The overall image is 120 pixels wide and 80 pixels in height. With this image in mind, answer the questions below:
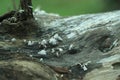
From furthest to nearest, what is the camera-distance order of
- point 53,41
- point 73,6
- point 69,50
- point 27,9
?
point 73,6 → point 27,9 → point 53,41 → point 69,50

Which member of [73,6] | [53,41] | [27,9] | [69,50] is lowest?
[69,50]

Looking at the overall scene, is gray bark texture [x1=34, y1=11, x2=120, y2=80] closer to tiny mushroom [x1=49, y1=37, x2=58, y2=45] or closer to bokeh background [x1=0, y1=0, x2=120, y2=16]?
tiny mushroom [x1=49, y1=37, x2=58, y2=45]

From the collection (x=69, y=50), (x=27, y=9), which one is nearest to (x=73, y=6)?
(x=27, y=9)

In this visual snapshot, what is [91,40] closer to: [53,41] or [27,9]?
[53,41]

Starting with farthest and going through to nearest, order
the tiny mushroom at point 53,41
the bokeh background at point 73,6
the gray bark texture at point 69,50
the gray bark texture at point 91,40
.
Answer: the bokeh background at point 73,6, the tiny mushroom at point 53,41, the gray bark texture at point 91,40, the gray bark texture at point 69,50

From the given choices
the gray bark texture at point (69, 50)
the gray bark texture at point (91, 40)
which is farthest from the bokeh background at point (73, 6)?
the gray bark texture at point (69, 50)

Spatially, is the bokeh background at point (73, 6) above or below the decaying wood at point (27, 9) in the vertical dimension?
above

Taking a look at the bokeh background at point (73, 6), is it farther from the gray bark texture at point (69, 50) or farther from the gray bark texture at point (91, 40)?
the gray bark texture at point (69, 50)

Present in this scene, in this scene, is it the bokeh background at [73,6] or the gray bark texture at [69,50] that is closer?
the gray bark texture at [69,50]
